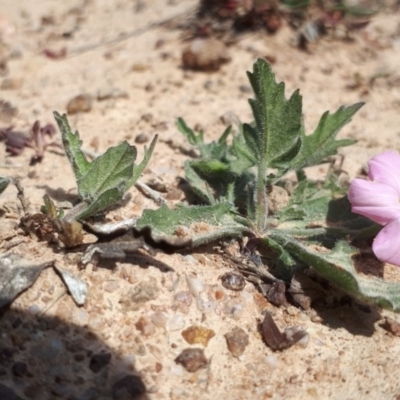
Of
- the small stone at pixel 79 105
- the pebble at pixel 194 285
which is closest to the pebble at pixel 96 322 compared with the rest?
the pebble at pixel 194 285

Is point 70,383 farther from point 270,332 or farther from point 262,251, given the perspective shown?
point 262,251

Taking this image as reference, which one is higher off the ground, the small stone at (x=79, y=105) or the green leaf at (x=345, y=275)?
the small stone at (x=79, y=105)

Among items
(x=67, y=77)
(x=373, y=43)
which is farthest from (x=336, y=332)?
(x=373, y=43)

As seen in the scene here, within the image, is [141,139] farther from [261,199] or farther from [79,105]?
[261,199]

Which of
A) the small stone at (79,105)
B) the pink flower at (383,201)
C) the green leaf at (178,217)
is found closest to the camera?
the pink flower at (383,201)

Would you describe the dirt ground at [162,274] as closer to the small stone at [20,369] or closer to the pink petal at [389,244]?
the small stone at [20,369]

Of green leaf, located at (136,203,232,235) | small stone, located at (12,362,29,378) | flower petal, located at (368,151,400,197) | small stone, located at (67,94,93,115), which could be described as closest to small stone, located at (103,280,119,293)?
green leaf, located at (136,203,232,235)

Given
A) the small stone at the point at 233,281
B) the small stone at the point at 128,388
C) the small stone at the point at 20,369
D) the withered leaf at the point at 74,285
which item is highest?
the withered leaf at the point at 74,285
